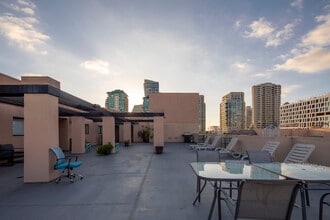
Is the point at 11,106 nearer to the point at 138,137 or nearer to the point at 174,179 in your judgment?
the point at 174,179

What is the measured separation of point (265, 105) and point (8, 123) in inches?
2251

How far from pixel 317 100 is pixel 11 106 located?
87.8m

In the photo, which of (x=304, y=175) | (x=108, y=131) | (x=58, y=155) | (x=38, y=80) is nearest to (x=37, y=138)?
(x=58, y=155)

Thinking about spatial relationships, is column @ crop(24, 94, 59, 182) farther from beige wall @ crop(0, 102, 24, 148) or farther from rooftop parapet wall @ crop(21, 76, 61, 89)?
beige wall @ crop(0, 102, 24, 148)

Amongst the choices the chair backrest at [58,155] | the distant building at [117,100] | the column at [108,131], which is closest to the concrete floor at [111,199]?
the chair backrest at [58,155]

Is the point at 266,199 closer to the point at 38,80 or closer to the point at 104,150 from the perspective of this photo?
the point at 38,80

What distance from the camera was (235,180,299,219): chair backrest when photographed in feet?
6.60

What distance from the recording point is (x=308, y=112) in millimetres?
76812

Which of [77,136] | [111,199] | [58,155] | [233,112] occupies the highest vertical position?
[233,112]

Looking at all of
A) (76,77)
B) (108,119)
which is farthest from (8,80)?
(108,119)

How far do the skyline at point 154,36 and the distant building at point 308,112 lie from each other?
203ft

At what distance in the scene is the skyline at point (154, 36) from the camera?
320 inches

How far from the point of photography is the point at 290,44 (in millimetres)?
10758

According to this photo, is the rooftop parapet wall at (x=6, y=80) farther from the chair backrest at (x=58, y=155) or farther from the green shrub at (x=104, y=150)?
the chair backrest at (x=58, y=155)
